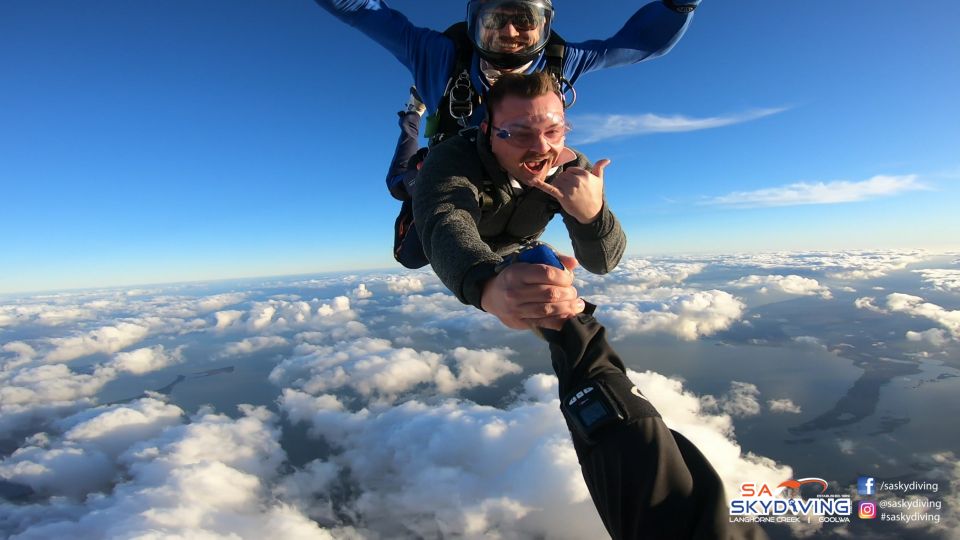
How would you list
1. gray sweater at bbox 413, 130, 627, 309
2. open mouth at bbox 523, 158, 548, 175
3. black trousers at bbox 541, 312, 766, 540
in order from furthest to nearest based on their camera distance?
open mouth at bbox 523, 158, 548, 175, gray sweater at bbox 413, 130, 627, 309, black trousers at bbox 541, 312, 766, 540

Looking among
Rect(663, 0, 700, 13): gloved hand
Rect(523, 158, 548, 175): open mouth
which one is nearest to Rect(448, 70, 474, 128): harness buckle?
Rect(523, 158, 548, 175): open mouth

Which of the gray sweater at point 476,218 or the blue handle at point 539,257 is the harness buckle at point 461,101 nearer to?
the gray sweater at point 476,218

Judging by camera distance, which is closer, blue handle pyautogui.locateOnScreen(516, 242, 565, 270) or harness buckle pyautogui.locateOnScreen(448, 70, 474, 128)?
blue handle pyautogui.locateOnScreen(516, 242, 565, 270)

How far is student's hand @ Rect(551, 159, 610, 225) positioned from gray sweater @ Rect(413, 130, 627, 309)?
158 mm

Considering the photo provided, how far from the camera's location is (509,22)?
8.21 feet

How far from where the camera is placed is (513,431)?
7969 centimetres

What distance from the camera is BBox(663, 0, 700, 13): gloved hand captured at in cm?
273

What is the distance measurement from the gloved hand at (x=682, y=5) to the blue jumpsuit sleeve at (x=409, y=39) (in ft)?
5.21

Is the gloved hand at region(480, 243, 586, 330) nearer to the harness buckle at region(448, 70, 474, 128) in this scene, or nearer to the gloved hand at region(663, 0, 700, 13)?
the harness buckle at region(448, 70, 474, 128)

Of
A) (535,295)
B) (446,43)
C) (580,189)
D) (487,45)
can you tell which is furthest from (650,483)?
(446,43)

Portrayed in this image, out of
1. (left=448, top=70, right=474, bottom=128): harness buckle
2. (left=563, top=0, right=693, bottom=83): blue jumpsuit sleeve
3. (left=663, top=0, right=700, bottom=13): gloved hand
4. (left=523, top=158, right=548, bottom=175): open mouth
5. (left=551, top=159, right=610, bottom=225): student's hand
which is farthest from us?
(left=563, top=0, right=693, bottom=83): blue jumpsuit sleeve

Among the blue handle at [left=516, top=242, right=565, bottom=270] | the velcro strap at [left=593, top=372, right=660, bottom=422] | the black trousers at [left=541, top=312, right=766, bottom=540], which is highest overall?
the blue handle at [left=516, top=242, right=565, bottom=270]

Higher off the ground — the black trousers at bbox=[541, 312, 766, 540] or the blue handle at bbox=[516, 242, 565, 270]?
the blue handle at bbox=[516, 242, 565, 270]

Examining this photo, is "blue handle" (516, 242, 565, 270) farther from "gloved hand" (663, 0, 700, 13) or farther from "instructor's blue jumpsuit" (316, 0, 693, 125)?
"gloved hand" (663, 0, 700, 13)
